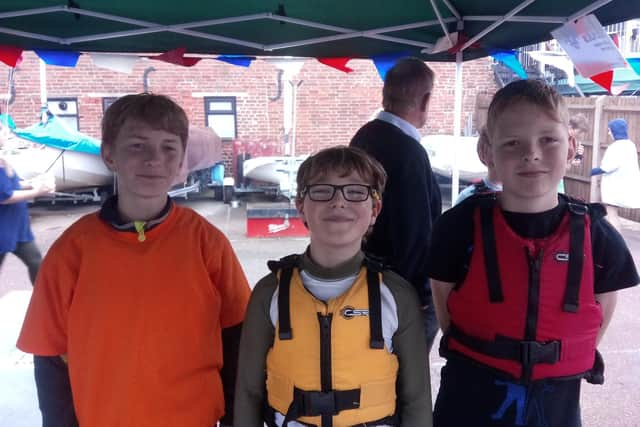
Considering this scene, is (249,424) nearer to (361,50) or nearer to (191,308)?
(191,308)

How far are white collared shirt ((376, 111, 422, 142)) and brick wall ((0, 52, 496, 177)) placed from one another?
448 inches

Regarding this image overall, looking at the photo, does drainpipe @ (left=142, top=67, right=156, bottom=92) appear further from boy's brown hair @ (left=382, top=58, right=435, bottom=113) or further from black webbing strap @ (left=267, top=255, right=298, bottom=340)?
black webbing strap @ (left=267, top=255, right=298, bottom=340)

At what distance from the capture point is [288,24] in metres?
3.42

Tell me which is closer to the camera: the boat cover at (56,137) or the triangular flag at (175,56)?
the triangular flag at (175,56)

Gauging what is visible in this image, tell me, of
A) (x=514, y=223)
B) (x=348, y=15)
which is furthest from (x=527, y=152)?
(x=348, y=15)

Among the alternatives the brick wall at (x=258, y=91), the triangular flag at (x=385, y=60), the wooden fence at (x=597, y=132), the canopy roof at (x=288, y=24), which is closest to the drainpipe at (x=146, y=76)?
the brick wall at (x=258, y=91)

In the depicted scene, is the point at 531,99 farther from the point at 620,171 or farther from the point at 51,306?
the point at 620,171

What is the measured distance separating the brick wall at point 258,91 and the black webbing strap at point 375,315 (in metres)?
12.6

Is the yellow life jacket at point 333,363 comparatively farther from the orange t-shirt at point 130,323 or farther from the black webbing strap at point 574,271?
the black webbing strap at point 574,271

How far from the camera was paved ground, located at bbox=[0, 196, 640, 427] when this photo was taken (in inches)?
140

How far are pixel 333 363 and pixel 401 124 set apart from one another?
1.50 metres

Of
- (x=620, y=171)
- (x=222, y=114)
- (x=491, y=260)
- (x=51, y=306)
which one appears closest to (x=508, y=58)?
(x=491, y=260)

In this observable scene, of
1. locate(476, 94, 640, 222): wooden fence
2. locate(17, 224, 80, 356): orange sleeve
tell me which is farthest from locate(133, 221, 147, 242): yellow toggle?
locate(476, 94, 640, 222): wooden fence

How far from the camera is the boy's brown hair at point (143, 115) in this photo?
5.59ft
